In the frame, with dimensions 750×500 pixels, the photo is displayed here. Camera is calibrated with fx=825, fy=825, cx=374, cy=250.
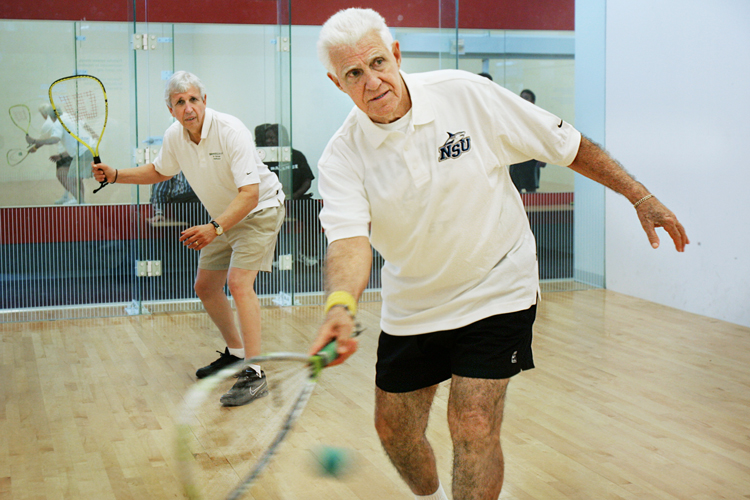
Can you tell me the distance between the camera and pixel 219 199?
3.33m

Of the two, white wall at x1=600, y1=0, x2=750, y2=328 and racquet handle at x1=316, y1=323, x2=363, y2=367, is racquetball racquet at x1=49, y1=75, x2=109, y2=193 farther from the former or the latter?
racquet handle at x1=316, y1=323, x2=363, y2=367

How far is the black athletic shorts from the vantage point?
5.47 feet

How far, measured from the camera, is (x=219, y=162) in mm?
3203

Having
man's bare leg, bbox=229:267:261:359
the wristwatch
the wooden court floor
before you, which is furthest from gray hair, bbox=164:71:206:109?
the wooden court floor

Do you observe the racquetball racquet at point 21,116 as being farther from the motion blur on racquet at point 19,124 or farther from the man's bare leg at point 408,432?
the man's bare leg at point 408,432

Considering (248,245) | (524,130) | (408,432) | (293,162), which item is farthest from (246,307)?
(293,162)

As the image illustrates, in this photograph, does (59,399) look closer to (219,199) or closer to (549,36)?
(219,199)

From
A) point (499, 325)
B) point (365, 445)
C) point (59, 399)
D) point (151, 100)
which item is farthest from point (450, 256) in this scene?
point (151, 100)

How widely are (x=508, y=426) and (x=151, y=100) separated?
3201 millimetres

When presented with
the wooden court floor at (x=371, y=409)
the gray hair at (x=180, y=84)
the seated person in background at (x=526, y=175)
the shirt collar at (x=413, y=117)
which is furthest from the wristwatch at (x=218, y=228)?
the seated person in background at (x=526, y=175)

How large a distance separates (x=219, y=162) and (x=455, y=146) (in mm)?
1719

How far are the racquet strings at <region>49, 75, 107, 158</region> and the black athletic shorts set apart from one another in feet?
11.8

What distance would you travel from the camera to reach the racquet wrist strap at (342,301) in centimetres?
139

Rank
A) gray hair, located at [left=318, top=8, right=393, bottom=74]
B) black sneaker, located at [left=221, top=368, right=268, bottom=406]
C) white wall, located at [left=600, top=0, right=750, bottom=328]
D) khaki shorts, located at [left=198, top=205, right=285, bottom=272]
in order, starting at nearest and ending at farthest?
1. gray hair, located at [left=318, top=8, right=393, bottom=74]
2. black sneaker, located at [left=221, top=368, right=268, bottom=406]
3. khaki shorts, located at [left=198, top=205, right=285, bottom=272]
4. white wall, located at [left=600, top=0, right=750, bottom=328]
